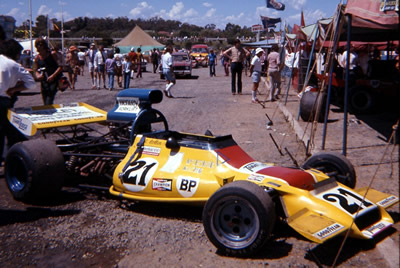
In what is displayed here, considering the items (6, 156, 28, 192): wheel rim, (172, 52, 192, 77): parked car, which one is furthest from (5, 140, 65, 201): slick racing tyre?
(172, 52, 192, 77): parked car

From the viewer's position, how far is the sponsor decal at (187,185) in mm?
4324

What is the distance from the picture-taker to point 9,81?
5652 millimetres

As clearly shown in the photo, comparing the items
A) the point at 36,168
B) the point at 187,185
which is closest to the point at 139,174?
the point at 187,185

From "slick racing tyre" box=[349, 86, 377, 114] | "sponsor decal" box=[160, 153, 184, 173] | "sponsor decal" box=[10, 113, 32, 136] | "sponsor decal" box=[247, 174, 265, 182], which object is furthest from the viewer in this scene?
"slick racing tyre" box=[349, 86, 377, 114]

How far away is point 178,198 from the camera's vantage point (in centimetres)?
441

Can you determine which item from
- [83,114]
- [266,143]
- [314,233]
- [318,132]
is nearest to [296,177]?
[314,233]

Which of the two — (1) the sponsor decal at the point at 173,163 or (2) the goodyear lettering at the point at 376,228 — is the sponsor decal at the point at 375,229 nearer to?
(2) the goodyear lettering at the point at 376,228

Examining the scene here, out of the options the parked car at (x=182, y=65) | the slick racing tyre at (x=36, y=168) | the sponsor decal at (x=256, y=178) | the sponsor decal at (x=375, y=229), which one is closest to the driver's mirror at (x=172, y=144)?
the sponsor decal at (x=256, y=178)

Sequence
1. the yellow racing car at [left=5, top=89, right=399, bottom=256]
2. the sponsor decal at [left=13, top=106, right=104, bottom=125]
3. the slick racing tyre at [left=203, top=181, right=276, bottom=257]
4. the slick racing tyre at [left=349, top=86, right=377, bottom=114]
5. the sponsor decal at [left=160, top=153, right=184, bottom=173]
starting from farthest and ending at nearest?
the slick racing tyre at [left=349, top=86, right=377, bottom=114] < the sponsor decal at [left=13, top=106, right=104, bottom=125] < the sponsor decal at [left=160, top=153, right=184, bottom=173] < the yellow racing car at [left=5, top=89, right=399, bottom=256] < the slick racing tyre at [left=203, top=181, right=276, bottom=257]

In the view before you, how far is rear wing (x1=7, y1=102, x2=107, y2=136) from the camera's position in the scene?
5324 millimetres

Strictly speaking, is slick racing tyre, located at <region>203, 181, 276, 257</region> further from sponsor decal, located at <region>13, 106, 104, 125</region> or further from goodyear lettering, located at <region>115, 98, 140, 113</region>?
sponsor decal, located at <region>13, 106, 104, 125</region>

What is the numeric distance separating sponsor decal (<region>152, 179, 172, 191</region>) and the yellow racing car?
11 mm

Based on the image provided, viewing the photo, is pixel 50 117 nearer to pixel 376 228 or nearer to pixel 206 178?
pixel 206 178

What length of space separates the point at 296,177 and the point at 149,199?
5.28 ft
